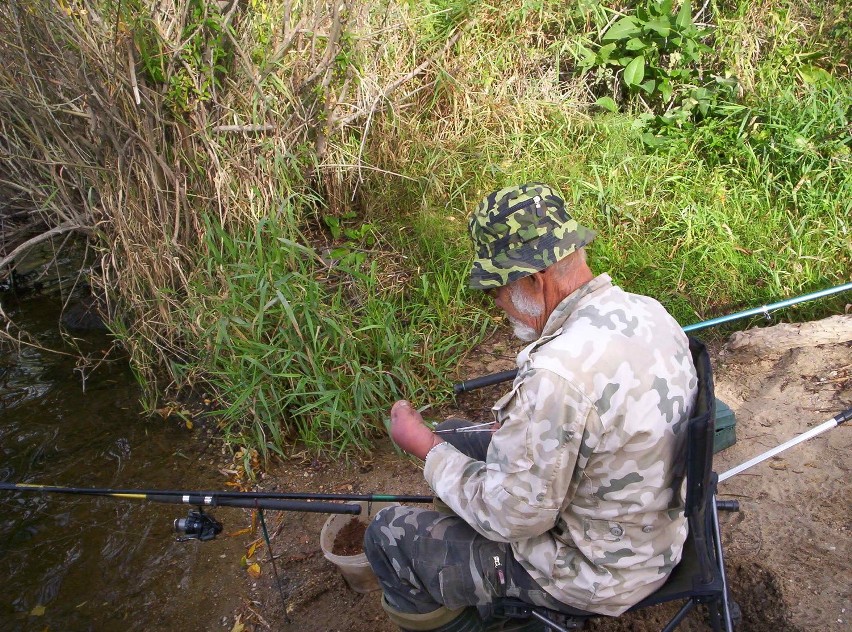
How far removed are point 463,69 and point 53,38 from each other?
293 centimetres

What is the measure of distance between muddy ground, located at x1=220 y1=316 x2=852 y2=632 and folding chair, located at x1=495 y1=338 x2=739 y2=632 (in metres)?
0.64

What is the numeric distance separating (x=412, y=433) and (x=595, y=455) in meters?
0.68

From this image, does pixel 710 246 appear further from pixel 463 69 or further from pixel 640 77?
pixel 463 69

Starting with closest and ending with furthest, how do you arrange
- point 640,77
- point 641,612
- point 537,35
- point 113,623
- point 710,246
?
point 641,612 < point 113,623 < point 710,246 < point 640,77 < point 537,35

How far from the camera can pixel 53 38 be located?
13.1ft

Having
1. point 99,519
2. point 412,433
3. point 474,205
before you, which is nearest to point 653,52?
point 474,205

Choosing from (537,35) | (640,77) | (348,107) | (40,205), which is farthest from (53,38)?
(640,77)

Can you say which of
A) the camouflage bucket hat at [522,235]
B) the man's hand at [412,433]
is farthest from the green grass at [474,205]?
the camouflage bucket hat at [522,235]

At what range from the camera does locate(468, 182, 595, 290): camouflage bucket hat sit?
6.25 ft

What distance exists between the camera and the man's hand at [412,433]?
7.25 ft

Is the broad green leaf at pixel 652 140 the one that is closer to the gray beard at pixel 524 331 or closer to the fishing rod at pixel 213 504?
the gray beard at pixel 524 331

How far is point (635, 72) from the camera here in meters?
5.48

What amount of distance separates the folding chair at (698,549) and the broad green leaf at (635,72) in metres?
4.04

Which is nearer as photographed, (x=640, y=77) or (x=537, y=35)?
(x=640, y=77)
